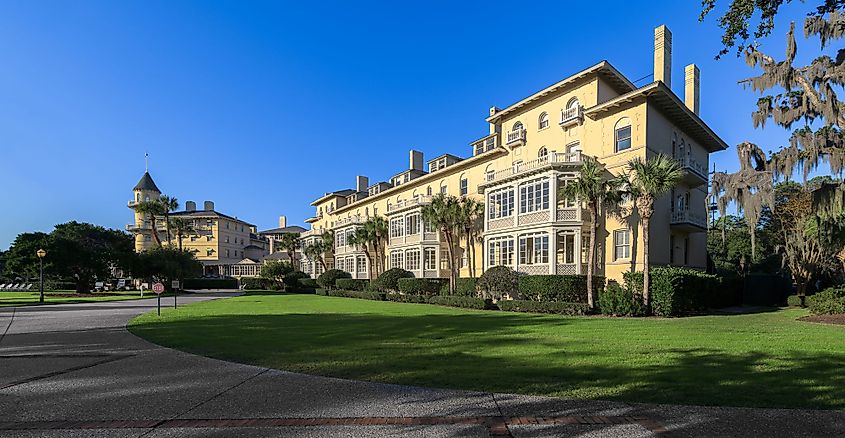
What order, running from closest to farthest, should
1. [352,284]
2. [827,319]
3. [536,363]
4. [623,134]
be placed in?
1. [536,363]
2. [827,319]
3. [623,134]
4. [352,284]

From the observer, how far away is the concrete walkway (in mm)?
4801

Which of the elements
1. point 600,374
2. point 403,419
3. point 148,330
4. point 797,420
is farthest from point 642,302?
point 148,330

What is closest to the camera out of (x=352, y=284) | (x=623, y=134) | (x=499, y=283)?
(x=623, y=134)

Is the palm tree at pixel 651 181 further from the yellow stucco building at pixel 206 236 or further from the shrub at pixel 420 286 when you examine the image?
the yellow stucco building at pixel 206 236

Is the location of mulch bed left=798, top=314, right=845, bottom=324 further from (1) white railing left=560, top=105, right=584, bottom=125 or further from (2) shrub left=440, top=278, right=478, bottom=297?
(2) shrub left=440, top=278, right=478, bottom=297

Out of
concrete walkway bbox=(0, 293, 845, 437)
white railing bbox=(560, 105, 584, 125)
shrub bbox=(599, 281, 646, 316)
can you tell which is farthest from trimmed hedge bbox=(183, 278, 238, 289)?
concrete walkway bbox=(0, 293, 845, 437)

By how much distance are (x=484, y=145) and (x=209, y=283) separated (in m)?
51.2

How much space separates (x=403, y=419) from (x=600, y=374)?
12.8 feet

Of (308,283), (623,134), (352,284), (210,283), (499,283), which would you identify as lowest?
(210,283)

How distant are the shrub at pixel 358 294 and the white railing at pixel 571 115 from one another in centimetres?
1936

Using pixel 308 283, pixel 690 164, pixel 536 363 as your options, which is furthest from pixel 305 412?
pixel 308 283

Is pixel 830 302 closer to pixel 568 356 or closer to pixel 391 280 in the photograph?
pixel 568 356

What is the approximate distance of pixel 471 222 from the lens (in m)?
35.8

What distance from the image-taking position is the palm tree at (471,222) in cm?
3434
